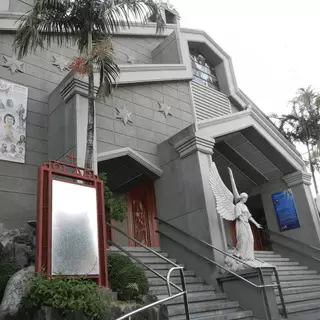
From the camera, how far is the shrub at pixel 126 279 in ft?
21.9

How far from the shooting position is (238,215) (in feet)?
30.6

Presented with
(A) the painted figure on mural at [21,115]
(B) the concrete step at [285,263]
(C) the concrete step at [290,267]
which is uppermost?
(A) the painted figure on mural at [21,115]

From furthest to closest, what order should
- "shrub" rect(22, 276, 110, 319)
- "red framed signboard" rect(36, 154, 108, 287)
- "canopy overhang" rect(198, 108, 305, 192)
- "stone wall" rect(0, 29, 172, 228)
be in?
1. "canopy overhang" rect(198, 108, 305, 192)
2. "stone wall" rect(0, 29, 172, 228)
3. "red framed signboard" rect(36, 154, 108, 287)
4. "shrub" rect(22, 276, 110, 319)

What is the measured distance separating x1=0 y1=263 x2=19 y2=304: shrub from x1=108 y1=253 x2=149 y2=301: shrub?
1.87 m

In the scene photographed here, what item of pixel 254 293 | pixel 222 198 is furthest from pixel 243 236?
pixel 254 293

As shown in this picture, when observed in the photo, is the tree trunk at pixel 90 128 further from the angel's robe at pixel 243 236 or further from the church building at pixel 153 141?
the angel's robe at pixel 243 236

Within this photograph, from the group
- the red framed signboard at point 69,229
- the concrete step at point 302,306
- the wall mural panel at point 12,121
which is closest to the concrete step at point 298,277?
the concrete step at point 302,306

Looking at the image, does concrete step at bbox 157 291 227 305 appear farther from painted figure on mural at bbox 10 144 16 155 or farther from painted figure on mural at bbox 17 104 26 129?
painted figure on mural at bbox 17 104 26 129

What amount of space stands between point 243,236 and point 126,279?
3.65 metres

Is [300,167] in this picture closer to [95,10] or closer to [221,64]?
[221,64]

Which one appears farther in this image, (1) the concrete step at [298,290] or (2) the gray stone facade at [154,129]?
(2) the gray stone facade at [154,129]

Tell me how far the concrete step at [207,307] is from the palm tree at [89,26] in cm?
350

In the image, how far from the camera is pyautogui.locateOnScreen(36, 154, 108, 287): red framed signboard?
5.62m

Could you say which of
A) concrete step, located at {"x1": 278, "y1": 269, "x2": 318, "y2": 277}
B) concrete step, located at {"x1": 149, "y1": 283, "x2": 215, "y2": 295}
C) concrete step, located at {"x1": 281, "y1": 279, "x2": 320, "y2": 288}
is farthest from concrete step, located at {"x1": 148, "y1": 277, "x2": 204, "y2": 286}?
concrete step, located at {"x1": 278, "y1": 269, "x2": 318, "y2": 277}
